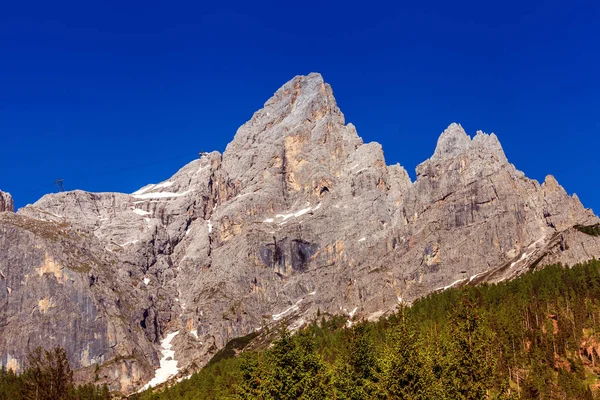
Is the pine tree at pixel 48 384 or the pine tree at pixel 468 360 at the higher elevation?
the pine tree at pixel 48 384

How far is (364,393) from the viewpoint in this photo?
181 ft

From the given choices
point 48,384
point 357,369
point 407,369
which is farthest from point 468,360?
point 48,384

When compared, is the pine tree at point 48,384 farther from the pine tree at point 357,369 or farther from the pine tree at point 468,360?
the pine tree at point 468,360

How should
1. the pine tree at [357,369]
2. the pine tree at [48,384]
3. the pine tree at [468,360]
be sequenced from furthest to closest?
the pine tree at [357,369]
the pine tree at [48,384]
the pine tree at [468,360]

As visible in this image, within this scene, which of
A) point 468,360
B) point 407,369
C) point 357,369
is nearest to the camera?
point 407,369

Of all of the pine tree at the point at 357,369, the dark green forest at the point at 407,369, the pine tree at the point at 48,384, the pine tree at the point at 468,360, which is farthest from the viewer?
the pine tree at the point at 357,369

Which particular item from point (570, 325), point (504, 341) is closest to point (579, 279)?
point (570, 325)

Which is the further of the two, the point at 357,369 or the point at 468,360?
the point at 357,369

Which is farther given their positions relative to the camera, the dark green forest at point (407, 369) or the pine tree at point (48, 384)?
the pine tree at point (48, 384)

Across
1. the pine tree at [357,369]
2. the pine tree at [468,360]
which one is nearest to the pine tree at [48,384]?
the pine tree at [357,369]

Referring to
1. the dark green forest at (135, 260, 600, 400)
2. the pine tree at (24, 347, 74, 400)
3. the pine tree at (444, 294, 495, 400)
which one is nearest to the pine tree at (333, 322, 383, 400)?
the dark green forest at (135, 260, 600, 400)

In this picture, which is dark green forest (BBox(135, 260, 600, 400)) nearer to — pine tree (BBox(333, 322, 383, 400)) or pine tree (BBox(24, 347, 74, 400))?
pine tree (BBox(333, 322, 383, 400))

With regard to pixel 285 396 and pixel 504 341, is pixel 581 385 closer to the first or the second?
pixel 504 341

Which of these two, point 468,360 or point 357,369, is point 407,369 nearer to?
point 468,360
